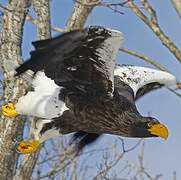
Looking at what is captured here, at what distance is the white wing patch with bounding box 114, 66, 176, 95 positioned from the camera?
551 cm

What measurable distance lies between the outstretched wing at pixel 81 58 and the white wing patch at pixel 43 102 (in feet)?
0.60

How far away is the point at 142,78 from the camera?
5590mm

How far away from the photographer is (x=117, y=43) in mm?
3879

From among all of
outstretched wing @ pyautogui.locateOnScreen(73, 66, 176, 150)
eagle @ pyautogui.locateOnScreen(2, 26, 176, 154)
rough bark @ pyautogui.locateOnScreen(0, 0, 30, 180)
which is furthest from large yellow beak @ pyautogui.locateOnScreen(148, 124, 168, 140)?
rough bark @ pyautogui.locateOnScreen(0, 0, 30, 180)

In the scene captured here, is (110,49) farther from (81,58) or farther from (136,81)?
(136,81)

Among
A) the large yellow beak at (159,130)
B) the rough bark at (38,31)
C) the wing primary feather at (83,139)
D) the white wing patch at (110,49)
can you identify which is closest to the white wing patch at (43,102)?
the rough bark at (38,31)

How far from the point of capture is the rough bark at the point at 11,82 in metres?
4.80

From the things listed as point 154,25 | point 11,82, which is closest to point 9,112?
point 11,82

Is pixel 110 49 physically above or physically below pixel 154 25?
below

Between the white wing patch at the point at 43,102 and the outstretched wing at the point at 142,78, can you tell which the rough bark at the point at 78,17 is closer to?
the outstretched wing at the point at 142,78

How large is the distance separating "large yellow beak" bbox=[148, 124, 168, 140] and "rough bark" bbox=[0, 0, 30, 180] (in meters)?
1.56

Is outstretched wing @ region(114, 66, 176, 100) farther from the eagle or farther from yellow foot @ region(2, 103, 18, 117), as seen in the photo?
yellow foot @ region(2, 103, 18, 117)

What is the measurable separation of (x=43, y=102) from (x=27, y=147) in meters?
0.58

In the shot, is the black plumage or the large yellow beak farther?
the large yellow beak
